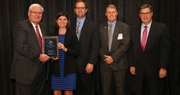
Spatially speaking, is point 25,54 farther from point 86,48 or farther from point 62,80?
point 86,48

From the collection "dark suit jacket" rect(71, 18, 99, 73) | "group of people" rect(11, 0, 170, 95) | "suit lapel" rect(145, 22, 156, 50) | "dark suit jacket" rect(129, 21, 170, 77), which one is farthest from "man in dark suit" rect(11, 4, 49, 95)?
"suit lapel" rect(145, 22, 156, 50)

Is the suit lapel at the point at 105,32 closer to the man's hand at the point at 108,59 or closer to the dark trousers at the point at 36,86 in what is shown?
the man's hand at the point at 108,59

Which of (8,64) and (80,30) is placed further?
(8,64)

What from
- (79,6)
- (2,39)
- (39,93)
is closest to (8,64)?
(2,39)

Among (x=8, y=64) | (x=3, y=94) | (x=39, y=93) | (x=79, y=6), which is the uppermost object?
(x=79, y=6)

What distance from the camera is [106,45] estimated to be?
330 cm

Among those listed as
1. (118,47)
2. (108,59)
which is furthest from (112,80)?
(118,47)

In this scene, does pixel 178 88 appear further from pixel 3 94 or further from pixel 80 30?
pixel 3 94

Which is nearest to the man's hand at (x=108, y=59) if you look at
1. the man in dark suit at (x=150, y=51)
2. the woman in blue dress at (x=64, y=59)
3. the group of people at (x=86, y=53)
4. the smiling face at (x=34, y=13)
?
the group of people at (x=86, y=53)

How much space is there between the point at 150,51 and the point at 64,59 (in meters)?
1.28

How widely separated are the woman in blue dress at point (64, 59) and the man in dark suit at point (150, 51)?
38.0 inches

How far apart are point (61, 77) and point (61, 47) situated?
469mm

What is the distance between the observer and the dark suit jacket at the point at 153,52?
3.01 meters

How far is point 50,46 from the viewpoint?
2.85 meters
